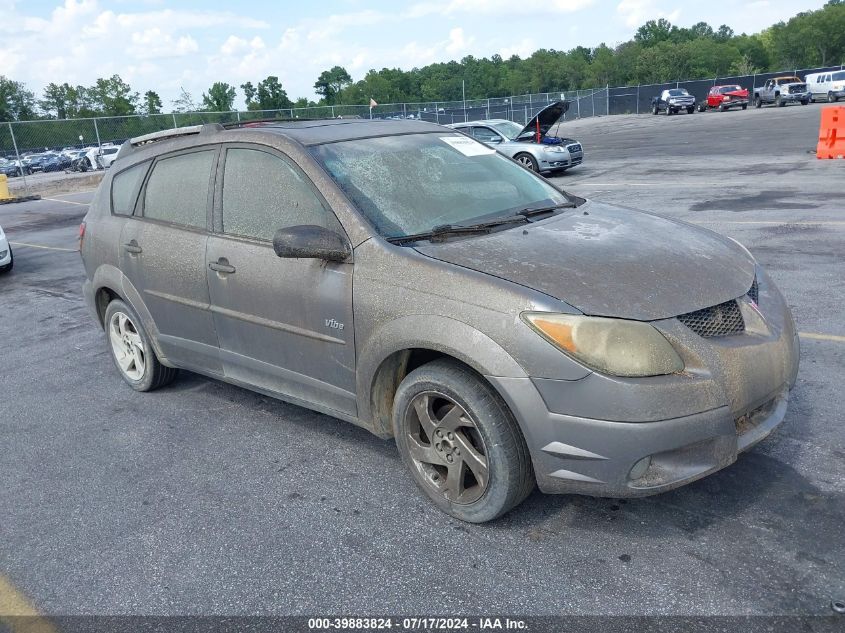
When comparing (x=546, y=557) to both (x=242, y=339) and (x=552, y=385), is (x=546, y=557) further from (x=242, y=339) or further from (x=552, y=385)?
(x=242, y=339)

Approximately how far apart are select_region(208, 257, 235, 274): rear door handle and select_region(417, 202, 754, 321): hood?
122 centimetres

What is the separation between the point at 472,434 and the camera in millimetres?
3109

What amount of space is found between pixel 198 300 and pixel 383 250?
1468mm

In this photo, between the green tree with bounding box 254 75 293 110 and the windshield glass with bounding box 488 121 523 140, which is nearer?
the windshield glass with bounding box 488 121 523 140

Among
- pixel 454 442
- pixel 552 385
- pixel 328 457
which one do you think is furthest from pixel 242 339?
pixel 552 385

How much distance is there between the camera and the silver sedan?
56.2 feet

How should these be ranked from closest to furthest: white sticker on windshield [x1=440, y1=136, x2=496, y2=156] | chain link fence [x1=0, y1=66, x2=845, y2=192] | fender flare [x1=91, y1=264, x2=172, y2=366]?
white sticker on windshield [x1=440, y1=136, x2=496, y2=156] < fender flare [x1=91, y1=264, x2=172, y2=366] < chain link fence [x1=0, y1=66, x2=845, y2=192]

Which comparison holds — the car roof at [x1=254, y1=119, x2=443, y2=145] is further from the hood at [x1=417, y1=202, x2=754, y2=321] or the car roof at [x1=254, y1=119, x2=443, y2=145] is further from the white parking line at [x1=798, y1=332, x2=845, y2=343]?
the white parking line at [x1=798, y1=332, x2=845, y2=343]

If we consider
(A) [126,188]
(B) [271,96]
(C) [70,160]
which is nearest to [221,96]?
(B) [271,96]

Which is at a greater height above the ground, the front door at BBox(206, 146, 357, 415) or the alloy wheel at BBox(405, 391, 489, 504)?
the front door at BBox(206, 146, 357, 415)

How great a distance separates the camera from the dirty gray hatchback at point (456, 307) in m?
2.75

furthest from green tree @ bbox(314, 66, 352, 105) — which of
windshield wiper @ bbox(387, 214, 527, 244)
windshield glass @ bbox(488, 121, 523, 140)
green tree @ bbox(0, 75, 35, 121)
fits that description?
windshield wiper @ bbox(387, 214, 527, 244)

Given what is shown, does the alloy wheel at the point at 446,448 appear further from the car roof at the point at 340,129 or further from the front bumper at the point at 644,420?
the car roof at the point at 340,129

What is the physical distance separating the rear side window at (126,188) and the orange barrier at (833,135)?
15.3 m
